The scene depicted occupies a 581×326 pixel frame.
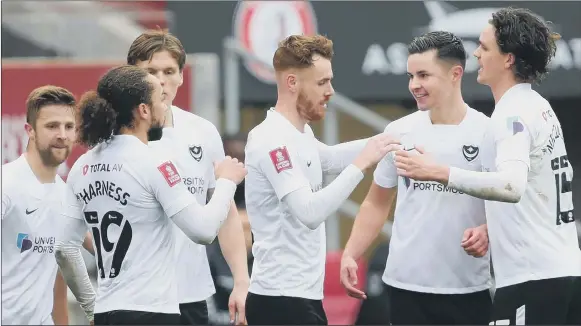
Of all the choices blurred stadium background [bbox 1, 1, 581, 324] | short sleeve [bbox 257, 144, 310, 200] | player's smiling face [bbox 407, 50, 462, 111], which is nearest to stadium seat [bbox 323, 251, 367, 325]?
blurred stadium background [bbox 1, 1, 581, 324]

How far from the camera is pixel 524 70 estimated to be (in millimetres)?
7730

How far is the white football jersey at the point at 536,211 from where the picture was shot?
24.6 ft

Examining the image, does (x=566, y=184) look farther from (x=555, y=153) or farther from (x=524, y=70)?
(x=524, y=70)

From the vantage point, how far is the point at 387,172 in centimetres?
827

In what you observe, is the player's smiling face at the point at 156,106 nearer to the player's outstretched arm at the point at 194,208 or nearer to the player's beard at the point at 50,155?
the player's outstretched arm at the point at 194,208

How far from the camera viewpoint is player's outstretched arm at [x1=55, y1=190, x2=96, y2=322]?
24.5 feet

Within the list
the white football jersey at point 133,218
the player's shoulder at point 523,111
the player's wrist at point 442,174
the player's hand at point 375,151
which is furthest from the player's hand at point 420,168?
the white football jersey at point 133,218

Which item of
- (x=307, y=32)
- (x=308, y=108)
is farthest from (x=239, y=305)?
(x=307, y=32)

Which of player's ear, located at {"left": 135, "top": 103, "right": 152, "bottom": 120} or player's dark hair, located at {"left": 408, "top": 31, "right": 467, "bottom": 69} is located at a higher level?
player's dark hair, located at {"left": 408, "top": 31, "right": 467, "bottom": 69}

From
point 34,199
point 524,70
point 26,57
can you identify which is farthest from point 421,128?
point 26,57

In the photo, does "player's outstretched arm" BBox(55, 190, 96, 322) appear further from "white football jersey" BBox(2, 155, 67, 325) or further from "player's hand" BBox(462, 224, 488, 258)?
"player's hand" BBox(462, 224, 488, 258)

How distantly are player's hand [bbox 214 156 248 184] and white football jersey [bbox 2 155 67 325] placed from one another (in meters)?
1.52

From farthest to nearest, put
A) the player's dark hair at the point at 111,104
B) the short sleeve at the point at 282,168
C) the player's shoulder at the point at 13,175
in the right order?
the player's shoulder at the point at 13,175 < the short sleeve at the point at 282,168 < the player's dark hair at the point at 111,104

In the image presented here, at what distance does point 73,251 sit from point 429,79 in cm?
223
